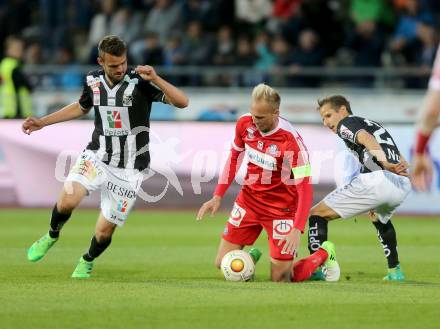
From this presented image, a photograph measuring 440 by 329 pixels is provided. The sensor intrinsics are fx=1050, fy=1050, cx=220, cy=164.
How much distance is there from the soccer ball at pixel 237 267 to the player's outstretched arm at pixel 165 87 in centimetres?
140

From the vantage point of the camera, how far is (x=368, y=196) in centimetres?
937

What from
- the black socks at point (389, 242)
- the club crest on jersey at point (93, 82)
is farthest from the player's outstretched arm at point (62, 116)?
the black socks at point (389, 242)

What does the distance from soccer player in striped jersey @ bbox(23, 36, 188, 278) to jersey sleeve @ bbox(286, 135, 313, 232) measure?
1.23m

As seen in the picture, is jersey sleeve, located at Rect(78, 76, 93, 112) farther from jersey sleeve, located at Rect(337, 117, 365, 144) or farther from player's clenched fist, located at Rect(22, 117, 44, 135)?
jersey sleeve, located at Rect(337, 117, 365, 144)

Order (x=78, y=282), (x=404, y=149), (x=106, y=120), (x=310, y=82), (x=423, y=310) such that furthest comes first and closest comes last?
(x=310, y=82) → (x=404, y=149) → (x=106, y=120) → (x=78, y=282) → (x=423, y=310)

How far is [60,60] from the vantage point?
70.9 feet

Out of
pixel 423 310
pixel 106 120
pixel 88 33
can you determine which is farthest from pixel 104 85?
pixel 88 33

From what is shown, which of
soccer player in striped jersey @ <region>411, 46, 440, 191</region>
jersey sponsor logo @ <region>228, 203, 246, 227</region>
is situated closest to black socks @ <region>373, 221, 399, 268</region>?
jersey sponsor logo @ <region>228, 203, 246, 227</region>

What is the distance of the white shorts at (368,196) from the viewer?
30.7 feet

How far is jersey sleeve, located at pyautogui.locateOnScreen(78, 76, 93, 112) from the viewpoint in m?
9.38

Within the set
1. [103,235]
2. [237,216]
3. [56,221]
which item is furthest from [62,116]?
[237,216]

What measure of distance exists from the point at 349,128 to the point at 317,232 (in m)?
0.97

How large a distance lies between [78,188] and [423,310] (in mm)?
3302

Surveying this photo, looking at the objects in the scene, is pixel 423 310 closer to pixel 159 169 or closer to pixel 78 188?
pixel 78 188
